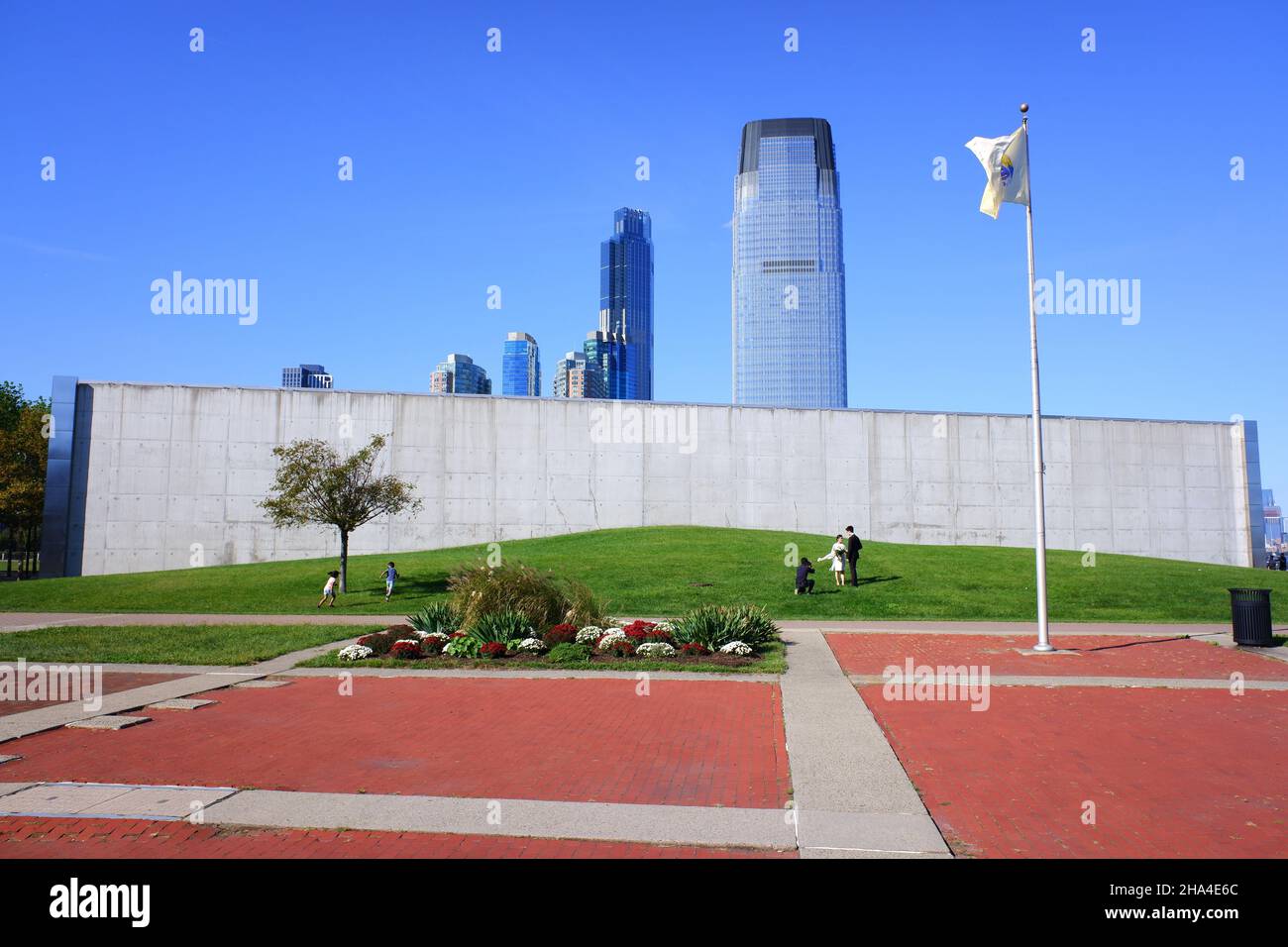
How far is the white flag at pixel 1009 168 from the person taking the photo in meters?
16.2

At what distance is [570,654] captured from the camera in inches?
574

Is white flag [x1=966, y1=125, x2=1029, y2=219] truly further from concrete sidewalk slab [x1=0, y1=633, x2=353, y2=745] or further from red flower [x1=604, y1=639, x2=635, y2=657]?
concrete sidewalk slab [x1=0, y1=633, x2=353, y2=745]

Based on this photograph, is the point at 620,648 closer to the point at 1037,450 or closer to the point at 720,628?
the point at 720,628

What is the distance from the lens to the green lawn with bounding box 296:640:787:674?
44.5 ft

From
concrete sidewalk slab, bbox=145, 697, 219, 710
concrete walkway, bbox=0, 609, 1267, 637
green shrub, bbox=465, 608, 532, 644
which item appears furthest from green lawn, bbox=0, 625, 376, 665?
green shrub, bbox=465, 608, 532, 644

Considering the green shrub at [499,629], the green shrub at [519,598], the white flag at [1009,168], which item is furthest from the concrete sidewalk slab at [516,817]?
the white flag at [1009,168]

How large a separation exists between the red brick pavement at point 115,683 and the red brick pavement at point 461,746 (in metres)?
1.70

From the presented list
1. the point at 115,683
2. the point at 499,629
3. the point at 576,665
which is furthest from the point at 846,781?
the point at 115,683

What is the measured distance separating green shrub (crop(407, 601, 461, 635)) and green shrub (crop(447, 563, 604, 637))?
0.16 m

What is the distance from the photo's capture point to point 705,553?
32.4m

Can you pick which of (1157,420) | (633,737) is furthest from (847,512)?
(633,737)

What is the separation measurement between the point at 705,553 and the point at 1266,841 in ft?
88.0

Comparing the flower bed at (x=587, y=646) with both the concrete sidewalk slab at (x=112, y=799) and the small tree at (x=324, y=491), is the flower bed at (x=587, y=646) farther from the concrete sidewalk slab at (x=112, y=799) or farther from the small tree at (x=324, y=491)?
the small tree at (x=324, y=491)
